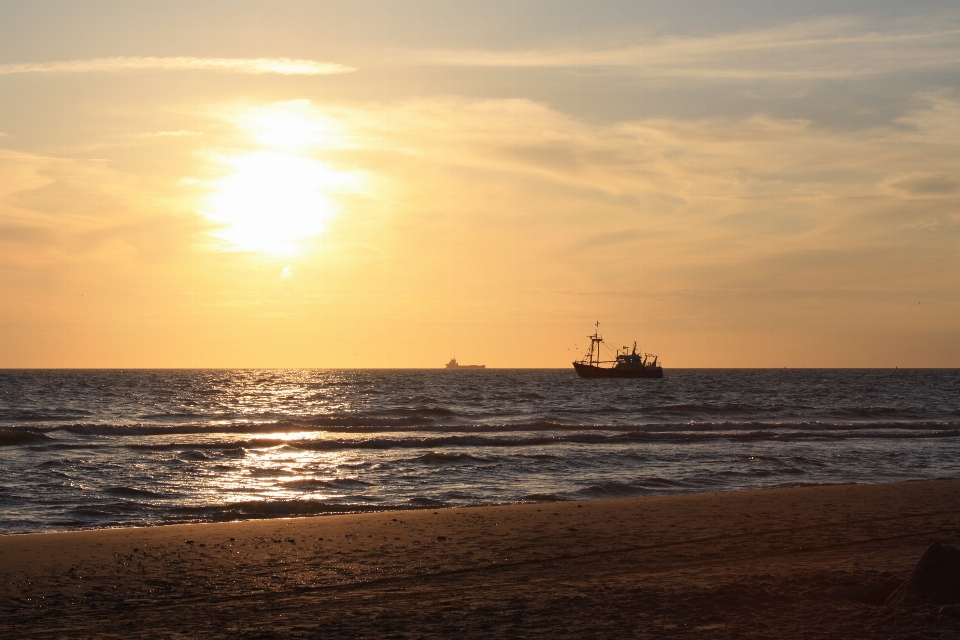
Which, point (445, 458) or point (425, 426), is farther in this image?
point (425, 426)

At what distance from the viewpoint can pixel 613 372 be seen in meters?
137

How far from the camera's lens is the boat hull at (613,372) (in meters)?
135

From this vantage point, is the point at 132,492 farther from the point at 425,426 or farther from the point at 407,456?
the point at 425,426

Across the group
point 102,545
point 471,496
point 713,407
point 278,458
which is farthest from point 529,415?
point 102,545

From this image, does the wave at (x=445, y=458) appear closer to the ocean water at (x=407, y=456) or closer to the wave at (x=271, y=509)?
the ocean water at (x=407, y=456)

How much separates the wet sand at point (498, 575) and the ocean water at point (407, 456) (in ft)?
14.6

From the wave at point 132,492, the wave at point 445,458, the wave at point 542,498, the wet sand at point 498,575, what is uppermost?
the wet sand at point 498,575

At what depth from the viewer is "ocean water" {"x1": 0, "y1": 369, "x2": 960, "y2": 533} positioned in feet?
62.5

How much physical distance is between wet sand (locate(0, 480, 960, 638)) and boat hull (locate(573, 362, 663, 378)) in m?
120

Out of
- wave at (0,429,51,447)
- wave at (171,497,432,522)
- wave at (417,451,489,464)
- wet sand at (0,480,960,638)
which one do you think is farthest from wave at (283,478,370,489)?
wave at (0,429,51,447)

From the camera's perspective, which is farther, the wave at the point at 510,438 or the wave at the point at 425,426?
the wave at the point at 425,426

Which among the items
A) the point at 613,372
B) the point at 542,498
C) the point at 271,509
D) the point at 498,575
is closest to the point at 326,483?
the point at 271,509

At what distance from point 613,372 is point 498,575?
12852cm

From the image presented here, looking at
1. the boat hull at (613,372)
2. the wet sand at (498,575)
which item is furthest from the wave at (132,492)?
the boat hull at (613,372)
